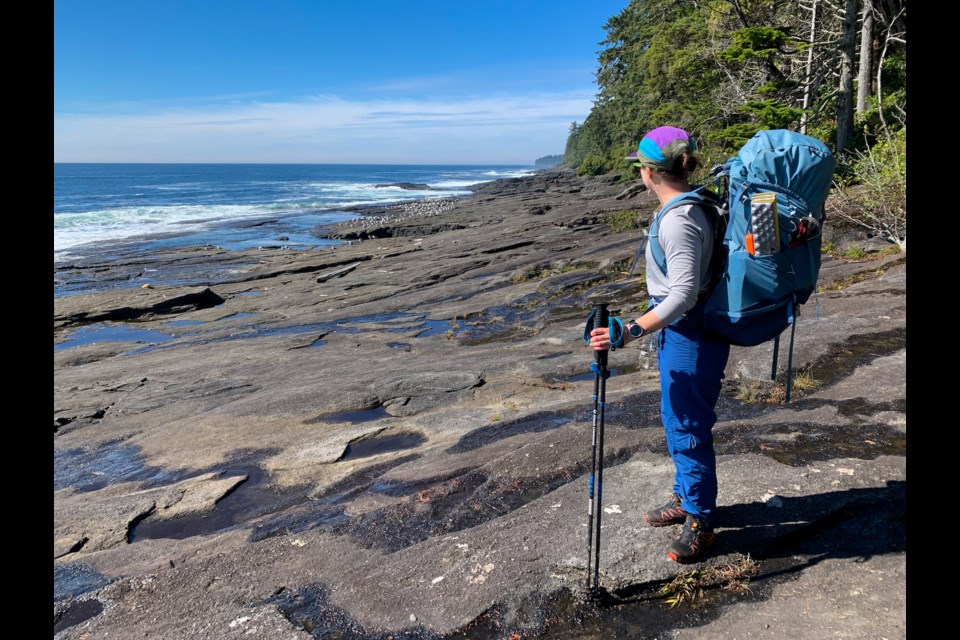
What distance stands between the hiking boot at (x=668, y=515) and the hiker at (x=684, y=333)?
125 mm

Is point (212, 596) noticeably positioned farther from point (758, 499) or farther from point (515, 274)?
point (515, 274)

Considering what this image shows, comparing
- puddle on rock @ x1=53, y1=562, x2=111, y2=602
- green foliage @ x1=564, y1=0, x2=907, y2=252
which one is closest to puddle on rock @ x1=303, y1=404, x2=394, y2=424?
puddle on rock @ x1=53, y1=562, x2=111, y2=602

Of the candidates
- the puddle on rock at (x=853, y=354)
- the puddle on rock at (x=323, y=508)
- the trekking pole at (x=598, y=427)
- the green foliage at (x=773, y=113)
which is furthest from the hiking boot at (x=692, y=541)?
the green foliage at (x=773, y=113)

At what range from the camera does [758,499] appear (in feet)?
12.7

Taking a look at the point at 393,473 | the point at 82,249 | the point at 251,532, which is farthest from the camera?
the point at 82,249

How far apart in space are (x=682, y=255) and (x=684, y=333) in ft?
1.50

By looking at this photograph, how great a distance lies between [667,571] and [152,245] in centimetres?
3942

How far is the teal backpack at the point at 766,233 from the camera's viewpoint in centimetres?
303

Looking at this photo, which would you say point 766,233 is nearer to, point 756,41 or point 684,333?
point 684,333

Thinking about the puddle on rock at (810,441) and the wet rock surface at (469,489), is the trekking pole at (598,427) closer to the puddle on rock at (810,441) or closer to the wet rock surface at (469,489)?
the wet rock surface at (469,489)

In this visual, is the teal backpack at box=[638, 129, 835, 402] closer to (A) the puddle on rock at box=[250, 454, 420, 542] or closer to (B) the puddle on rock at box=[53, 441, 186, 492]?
(A) the puddle on rock at box=[250, 454, 420, 542]

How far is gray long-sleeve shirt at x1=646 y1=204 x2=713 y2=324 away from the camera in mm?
3016

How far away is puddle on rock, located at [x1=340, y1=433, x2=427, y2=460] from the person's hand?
398 centimetres
